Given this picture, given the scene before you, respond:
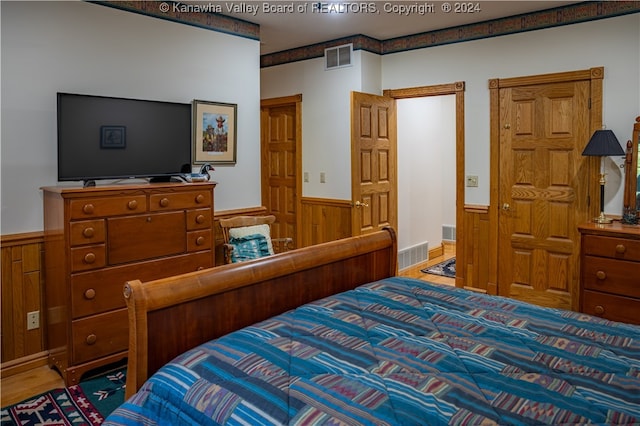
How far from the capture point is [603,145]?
3.83 meters

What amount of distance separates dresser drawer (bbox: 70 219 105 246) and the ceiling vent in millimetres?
3008

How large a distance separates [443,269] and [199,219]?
343 cm

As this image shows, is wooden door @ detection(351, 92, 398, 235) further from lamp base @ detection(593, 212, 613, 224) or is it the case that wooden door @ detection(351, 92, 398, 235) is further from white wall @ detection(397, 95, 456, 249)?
lamp base @ detection(593, 212, 613, 224)

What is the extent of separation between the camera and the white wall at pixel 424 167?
19.1 feet

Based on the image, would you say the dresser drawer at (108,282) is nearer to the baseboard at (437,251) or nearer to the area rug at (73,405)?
the area rug at (73,405)

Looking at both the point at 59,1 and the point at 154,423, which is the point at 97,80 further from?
the point at 154,423

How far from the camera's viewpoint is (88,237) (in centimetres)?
303

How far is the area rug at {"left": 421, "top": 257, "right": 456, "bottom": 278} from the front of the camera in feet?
19.1

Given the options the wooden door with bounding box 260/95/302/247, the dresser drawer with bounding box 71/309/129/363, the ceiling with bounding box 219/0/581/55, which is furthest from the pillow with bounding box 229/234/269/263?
the ceiling with bounding box 219/0/581/55

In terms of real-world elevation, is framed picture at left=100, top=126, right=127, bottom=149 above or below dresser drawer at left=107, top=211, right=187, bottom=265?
above

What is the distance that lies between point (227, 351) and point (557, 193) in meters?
3.56

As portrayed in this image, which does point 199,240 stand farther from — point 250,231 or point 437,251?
point 437,251

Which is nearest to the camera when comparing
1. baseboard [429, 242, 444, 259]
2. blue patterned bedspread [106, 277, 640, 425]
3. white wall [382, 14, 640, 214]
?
blue patterned bedspread [106, 277, 640, 425]

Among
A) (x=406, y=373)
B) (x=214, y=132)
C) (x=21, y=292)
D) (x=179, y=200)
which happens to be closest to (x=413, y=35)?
(x=214, y=132)
